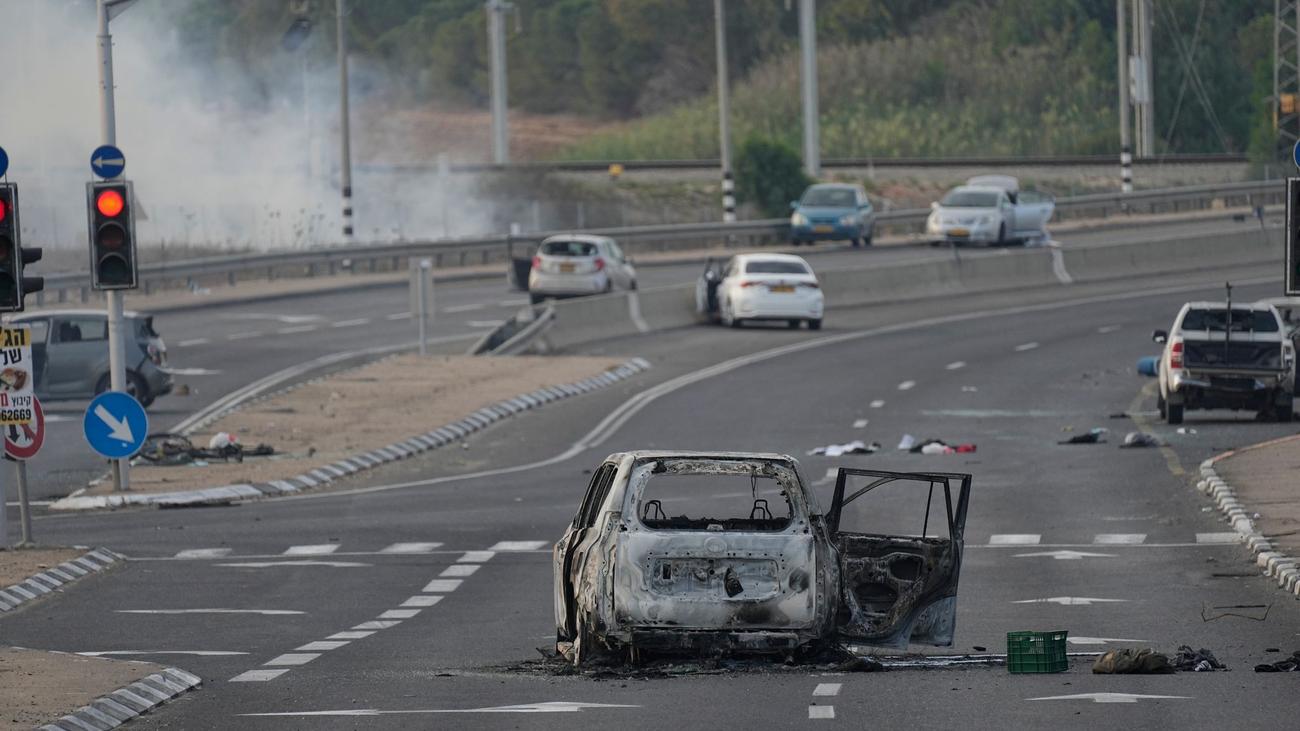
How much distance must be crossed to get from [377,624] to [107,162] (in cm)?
1101

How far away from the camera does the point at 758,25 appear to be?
129 metres

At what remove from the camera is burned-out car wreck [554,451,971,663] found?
46.0ft

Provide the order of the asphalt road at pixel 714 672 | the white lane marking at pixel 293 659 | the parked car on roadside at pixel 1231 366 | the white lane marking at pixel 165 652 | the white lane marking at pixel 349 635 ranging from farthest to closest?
the parked car on roadside at pixel 1231 366 → the white lane marking at pixel 349 635 → the white lane marking at pixel 165 652 → the white lane marking at pixel 293 659 → the asphalt road at pixel 714 672

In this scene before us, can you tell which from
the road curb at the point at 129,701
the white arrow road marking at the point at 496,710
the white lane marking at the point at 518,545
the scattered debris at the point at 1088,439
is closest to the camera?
the road curb at the point at 129,701

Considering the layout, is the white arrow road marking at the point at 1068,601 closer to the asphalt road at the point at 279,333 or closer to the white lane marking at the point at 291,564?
the white lane marking at the point at 291,564

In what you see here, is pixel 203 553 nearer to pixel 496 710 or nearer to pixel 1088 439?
pixel 496 710

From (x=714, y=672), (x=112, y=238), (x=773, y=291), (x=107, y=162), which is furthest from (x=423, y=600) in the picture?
(x=773, y=291)

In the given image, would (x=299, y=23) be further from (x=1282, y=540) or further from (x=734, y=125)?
(x=1282, y=540)

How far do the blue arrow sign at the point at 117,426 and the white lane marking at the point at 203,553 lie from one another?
212 cm

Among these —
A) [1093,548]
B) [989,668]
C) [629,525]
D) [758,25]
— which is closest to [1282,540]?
[1093,548]

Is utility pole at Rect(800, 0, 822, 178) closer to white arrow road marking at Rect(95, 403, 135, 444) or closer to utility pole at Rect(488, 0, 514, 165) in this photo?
utility pole at Rect(488, 0, 514, 165)

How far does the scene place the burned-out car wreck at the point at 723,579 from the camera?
14.0m

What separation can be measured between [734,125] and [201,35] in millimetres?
A: 27342

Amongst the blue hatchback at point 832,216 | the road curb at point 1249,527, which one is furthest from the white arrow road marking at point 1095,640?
the blue hatchback at point 832,216
